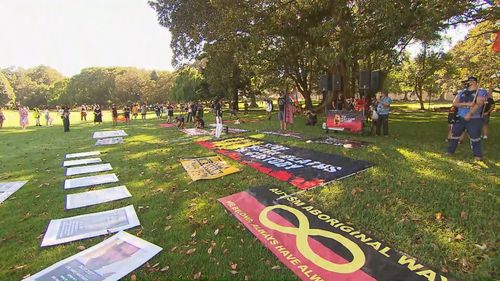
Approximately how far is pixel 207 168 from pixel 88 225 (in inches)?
135

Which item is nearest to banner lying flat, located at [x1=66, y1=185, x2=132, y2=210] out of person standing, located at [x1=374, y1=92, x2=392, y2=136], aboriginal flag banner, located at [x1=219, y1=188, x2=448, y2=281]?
aboriginal flag banner, located at [x1=219, y1=188, x2=448, y2=281]

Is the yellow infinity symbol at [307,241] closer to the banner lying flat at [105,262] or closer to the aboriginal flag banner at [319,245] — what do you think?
the aboriginal flag banner at [319,245]

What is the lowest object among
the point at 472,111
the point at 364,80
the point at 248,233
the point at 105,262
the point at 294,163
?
the point at 105,262

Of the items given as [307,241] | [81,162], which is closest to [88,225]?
[307,241]

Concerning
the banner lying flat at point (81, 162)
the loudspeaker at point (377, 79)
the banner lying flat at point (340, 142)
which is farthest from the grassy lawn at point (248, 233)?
the loudspeaker at point (377, 79)

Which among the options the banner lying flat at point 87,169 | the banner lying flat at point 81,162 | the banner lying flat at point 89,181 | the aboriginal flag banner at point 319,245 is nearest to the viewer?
the aboriginal flag banner at point 319,245

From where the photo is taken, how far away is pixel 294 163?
764cm

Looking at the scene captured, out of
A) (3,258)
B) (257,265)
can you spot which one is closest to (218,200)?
(257,265)

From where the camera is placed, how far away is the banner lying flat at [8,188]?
253 inches

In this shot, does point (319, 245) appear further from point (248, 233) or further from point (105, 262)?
point (105, 262)

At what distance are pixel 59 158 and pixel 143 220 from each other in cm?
730

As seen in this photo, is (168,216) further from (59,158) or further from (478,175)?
(59,158)

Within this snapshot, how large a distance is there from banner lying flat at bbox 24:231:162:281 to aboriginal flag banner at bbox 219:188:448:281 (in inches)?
58.6

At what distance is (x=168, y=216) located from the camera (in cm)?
498
